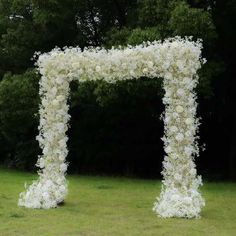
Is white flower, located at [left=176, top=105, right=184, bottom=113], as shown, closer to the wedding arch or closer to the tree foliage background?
the wedding arch

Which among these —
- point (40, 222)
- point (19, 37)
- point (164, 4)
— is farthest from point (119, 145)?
point (40, 222)

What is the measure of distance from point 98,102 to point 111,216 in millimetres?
9090

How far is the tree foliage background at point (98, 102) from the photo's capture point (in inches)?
750

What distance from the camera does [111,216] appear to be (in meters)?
10.9

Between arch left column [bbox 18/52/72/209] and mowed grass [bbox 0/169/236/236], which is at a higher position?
arch left column [bbox 18/52/72/209]

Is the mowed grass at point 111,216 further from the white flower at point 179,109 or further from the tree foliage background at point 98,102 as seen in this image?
the tree foliage background at point 98,102

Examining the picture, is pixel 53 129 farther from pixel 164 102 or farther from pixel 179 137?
pixel 179 137

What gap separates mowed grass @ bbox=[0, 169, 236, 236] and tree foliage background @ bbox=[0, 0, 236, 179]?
4.25 meters

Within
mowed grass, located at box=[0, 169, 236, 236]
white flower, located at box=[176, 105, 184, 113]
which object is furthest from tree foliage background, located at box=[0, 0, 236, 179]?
white flower, located at box=[176, 105, 184, 113]

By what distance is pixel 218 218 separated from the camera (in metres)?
10.8

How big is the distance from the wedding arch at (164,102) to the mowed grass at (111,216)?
39 centimetres

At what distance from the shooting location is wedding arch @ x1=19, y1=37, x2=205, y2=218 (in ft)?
35.7

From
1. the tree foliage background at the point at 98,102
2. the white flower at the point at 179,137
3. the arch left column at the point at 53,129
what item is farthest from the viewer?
the tree foliage background at the point at 98,102

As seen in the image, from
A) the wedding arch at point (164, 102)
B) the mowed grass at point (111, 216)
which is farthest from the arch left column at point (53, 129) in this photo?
the mowed grass at point (111, 216)
